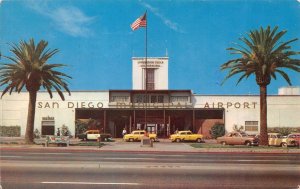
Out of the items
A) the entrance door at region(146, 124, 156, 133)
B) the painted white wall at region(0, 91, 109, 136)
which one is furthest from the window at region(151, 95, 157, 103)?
→ the painted white wall at region(0, 91, 109, 136)

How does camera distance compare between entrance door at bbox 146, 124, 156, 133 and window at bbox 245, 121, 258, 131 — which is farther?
entrance door at bbox 146, 124, 156, 133

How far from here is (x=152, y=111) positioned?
60906 millimetres

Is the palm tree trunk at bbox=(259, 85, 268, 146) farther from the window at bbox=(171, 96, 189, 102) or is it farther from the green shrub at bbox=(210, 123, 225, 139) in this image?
the window at bbox=(171, 96, 189, 102)

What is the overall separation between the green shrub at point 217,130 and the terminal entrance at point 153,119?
147 cm

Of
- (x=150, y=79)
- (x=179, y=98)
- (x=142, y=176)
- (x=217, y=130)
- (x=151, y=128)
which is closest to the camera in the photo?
(x=142, y=176)

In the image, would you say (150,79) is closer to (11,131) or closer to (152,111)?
(152,111)

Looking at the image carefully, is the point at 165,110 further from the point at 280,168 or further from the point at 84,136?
the point at 280,168

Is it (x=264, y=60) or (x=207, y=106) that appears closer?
(x=264, y=60)

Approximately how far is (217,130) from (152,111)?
10273mm

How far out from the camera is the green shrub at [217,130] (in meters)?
57.7

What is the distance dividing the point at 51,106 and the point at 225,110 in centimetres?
2648

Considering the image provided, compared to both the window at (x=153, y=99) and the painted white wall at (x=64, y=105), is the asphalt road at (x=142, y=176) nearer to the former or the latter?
the painted white wall at (x=64, y=105)

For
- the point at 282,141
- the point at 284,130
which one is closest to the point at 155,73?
the point at 284,130

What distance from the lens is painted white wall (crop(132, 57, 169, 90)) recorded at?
69750 millimetres
